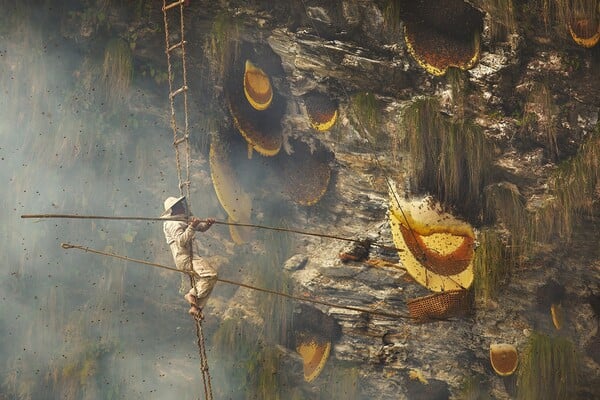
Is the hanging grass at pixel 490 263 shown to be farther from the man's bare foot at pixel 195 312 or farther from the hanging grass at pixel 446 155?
the man's bare foot at pixel 195 312

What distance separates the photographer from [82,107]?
8266mm

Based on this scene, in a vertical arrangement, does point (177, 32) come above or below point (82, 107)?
above

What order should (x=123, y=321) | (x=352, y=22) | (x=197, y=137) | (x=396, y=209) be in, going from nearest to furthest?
(x=352, y=22)
(x=396, y=209)
(x=197, y=137)
(x=123, y=321)

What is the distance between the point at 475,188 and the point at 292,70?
85.7 inches

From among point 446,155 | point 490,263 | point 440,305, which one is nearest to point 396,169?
point 446,155

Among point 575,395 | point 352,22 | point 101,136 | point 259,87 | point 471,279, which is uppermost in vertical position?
point 352,22

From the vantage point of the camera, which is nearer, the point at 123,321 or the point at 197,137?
the point at 197,137

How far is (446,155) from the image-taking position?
7.14 metres

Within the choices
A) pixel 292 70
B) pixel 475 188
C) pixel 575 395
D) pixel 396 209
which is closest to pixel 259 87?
pixel 292 70

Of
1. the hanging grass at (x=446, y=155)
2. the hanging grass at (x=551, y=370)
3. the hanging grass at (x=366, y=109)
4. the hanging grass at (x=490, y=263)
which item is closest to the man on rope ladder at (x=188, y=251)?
the hanging grass at (x=366, y=109)

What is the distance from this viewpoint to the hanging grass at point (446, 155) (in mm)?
7062

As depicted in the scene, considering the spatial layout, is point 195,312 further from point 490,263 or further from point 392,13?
point 392,13

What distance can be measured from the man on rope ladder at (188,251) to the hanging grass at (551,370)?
3.46m

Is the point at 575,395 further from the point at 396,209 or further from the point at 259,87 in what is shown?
the point at 259,87
